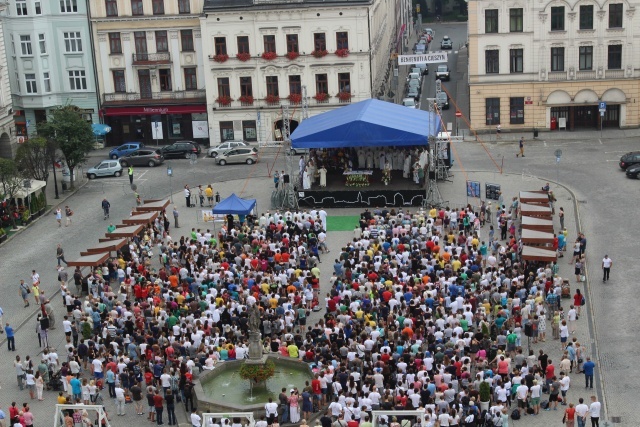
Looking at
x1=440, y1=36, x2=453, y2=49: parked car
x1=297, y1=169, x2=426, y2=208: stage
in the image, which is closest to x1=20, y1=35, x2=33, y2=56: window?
x1=297, y1=169, x2=426, y2=208: stage

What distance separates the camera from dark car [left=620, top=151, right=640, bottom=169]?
208ft

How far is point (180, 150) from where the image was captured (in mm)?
74500

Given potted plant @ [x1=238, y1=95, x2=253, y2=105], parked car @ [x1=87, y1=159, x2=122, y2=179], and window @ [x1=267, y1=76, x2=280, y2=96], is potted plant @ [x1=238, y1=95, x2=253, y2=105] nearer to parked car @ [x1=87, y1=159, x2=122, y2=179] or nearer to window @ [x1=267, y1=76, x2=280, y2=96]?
window @ [x1=267, y1=76, x2=280, y2=96]

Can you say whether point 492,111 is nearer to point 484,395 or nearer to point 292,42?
point 292,42

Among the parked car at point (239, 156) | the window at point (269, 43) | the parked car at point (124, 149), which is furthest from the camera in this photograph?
the parked car at point (124, 149)

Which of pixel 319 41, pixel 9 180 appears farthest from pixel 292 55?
pixel 9 180

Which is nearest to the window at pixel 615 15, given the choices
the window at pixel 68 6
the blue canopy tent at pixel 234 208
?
the blue canopy tent at pixel 234 208

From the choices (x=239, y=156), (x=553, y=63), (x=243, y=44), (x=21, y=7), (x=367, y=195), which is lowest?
(x=367, y=195)

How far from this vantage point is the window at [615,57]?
2896 inches

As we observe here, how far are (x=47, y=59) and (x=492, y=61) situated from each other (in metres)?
31.3

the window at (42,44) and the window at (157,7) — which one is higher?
the window at (157,7)

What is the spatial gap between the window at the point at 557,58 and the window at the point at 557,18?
140 centimetres

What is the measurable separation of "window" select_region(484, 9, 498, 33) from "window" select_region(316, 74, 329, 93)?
1133 cm

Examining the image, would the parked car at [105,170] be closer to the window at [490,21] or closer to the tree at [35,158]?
the tree at [35,158]
